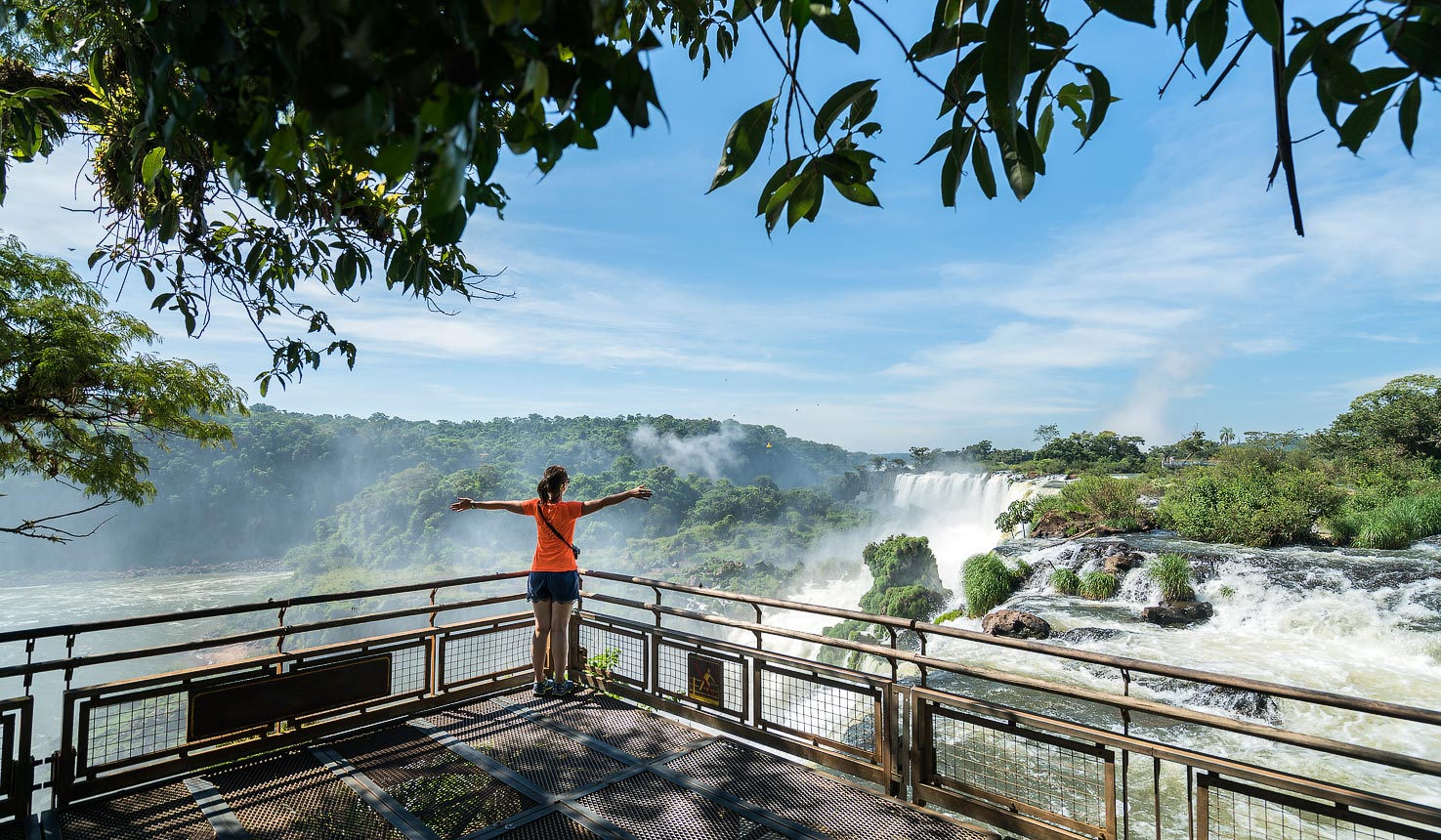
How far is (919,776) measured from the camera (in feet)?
10.1

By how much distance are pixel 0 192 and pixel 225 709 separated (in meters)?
2.44

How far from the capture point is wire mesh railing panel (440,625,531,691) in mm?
4352

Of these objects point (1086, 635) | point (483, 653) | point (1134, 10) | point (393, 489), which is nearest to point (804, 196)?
point (1134, 10)

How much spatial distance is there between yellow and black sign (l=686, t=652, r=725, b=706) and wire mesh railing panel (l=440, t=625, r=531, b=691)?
4.44ft

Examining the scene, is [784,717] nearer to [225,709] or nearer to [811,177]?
[225,709]

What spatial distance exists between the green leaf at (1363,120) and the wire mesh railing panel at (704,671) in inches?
135

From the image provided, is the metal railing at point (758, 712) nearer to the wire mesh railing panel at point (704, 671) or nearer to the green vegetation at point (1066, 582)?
the wire mesh railing panel at point (704, 671)

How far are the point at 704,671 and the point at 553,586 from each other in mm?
1092

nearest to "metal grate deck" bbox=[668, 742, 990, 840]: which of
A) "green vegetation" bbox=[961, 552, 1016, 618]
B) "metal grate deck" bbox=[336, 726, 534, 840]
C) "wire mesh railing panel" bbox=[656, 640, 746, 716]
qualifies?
"wire mesh railing panel" bbox=[656, 640, 746, 716]

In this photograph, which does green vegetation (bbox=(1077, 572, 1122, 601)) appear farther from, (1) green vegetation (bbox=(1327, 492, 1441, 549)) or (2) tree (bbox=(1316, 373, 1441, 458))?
(2) tree (bbox=(1316, 373, 1441, 458))

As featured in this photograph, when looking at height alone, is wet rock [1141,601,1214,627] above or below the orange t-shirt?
below

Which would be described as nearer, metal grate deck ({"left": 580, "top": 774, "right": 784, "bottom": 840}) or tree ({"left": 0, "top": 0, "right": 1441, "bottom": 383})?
tree ({"left": 0, "top": 0, "right": 1441, "bottom": 383})

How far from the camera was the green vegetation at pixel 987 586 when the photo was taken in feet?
48.5

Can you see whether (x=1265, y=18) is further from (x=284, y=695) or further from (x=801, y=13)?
(x=284, y=695)
